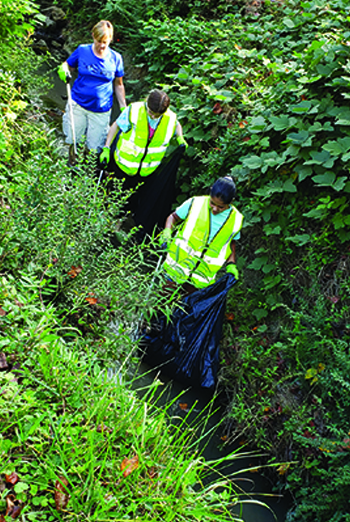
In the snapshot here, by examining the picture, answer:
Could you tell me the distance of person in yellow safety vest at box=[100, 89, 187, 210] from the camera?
12.7 ft

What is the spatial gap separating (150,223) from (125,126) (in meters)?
1.11

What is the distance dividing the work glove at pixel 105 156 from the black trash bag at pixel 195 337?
185 cm

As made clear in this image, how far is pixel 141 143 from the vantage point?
13.2ft

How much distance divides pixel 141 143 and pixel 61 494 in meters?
3.29

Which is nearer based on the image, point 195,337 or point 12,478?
point 12,478

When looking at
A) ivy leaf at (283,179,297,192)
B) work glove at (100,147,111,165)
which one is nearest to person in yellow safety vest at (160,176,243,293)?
ivy leaf at (283,179,297,192)

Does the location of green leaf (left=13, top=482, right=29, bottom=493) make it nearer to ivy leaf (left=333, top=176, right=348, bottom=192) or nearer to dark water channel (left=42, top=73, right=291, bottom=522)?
dark water channel (left=42, top=73, right=291, bottom=522)

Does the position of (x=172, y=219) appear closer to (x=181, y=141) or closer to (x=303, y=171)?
(x=303, y=171)

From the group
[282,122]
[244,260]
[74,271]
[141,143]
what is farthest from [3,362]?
[282,122]

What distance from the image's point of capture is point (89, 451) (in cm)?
147

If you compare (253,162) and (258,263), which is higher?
(253,162)

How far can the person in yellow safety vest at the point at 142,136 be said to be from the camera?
12.7 ft

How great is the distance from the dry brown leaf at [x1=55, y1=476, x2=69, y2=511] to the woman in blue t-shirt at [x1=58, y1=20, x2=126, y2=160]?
3520 mm

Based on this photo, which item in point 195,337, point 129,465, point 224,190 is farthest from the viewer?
point 195,337
